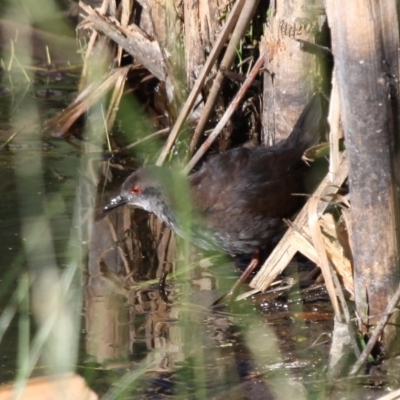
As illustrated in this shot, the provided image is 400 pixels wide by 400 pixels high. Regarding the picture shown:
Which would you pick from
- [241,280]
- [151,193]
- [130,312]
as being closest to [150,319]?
[130,312]

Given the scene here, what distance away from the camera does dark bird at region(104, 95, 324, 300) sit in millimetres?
4543

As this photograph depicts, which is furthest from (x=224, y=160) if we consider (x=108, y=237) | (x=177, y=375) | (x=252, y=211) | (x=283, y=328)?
(x=177, y=375)

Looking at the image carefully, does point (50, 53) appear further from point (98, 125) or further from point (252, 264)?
point (252, 264)

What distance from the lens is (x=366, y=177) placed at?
3.10 meters

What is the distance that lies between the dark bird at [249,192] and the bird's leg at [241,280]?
62mm

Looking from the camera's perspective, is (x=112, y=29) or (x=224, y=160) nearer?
(x=224, y=160)

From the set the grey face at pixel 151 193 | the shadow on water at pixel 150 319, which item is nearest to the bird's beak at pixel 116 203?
the grey face at pixel 151 193

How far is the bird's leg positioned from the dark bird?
0.06 metres

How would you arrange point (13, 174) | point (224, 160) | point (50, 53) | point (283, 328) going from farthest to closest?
point (50, 53), point (13, 174), point (224, 160), point (283, 328)

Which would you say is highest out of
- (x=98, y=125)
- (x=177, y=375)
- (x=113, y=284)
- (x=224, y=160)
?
(x=98, y=125)

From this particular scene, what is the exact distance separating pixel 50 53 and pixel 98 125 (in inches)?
64.2

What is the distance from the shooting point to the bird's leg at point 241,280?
4172 mm

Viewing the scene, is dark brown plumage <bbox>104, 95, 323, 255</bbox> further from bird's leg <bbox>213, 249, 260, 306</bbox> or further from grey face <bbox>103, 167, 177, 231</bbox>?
grey face <bbox>103, 167, 177, 231</bbox>

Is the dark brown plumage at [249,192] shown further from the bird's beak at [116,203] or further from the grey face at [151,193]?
the bird's beak at [116,203]
